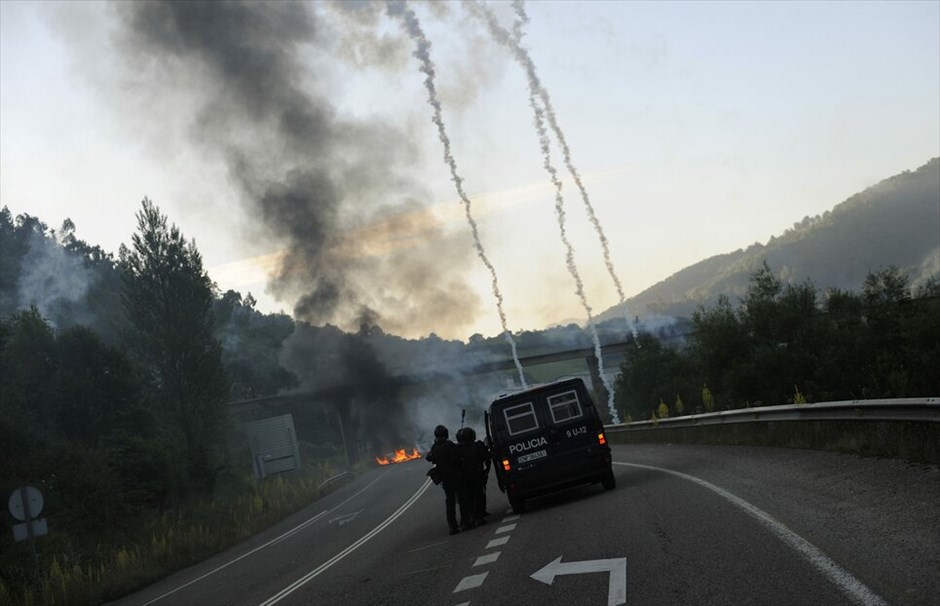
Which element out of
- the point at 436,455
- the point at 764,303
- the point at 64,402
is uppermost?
the point at 64,402

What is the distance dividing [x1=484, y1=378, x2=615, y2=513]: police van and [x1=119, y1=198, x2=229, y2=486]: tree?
50.7 metres

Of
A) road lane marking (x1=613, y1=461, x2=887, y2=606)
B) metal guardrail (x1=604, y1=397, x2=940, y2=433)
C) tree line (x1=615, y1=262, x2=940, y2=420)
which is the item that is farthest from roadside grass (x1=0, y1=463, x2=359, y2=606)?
tree line (x1=615, y1=262, x2=940, y2=420)

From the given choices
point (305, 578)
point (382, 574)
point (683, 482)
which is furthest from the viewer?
point (683, 482)

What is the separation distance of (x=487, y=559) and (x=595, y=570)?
9.08 feet

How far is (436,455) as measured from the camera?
1709 centimetres

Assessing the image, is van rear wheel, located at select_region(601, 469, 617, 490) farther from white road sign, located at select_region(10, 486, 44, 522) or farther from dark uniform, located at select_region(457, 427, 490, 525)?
white road sign, located at select_region(10, 486, 44, 522)

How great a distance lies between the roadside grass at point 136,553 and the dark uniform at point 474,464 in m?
9.05

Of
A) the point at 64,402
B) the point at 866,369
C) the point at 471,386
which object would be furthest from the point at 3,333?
the point at 471,386

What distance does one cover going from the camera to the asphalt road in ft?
25.5

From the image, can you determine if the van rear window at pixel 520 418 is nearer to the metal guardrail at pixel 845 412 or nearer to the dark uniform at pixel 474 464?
the dark uniform at pixel 474 464

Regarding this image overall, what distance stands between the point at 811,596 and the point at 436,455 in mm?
10582

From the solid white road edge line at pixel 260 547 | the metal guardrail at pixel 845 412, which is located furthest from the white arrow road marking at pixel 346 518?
the metal guardrail at pixel 845 412

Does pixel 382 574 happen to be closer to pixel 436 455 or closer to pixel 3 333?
pixel 436 455

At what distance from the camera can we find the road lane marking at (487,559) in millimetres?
11873
